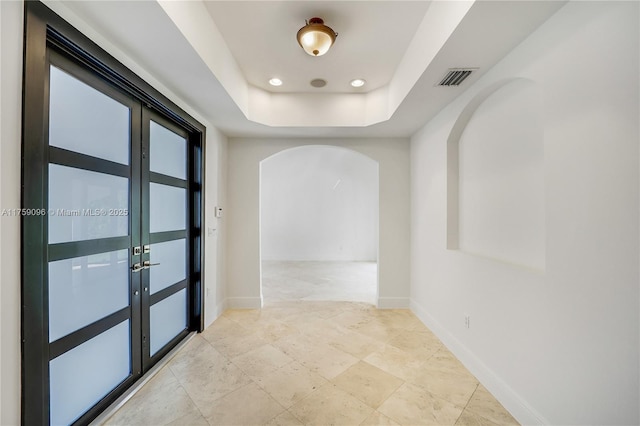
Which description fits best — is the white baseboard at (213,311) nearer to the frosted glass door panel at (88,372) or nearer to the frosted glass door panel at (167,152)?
the frosted glass door panel at (88,372)

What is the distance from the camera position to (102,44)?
1.63 m

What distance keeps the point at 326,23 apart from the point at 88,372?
3.11 metres

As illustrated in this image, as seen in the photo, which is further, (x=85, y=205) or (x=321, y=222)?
(x=321, y=222)

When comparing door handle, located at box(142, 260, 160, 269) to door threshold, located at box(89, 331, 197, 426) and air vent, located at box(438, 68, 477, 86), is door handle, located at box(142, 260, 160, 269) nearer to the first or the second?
door threshold, located at box(89, 331, 197, 426)

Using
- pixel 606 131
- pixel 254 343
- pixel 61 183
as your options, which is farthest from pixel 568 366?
pixel 61 183

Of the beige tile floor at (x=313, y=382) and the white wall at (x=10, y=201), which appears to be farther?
the beige tile floor at (x=313, y=382)

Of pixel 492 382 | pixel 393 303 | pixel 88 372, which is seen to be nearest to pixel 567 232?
pixel 492 382

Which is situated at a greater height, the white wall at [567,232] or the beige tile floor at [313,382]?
the white wall at [567,232]

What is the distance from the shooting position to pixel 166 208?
2.56 m

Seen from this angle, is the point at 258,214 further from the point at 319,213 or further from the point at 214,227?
the point at 319,213

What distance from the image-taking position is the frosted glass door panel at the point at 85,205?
1.46m

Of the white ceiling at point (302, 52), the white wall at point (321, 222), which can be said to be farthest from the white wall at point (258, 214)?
the white wall at point (321, 222)

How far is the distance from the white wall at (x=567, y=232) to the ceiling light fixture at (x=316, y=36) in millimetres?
1354

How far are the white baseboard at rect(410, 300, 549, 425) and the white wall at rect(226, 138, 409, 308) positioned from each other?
982 mm
